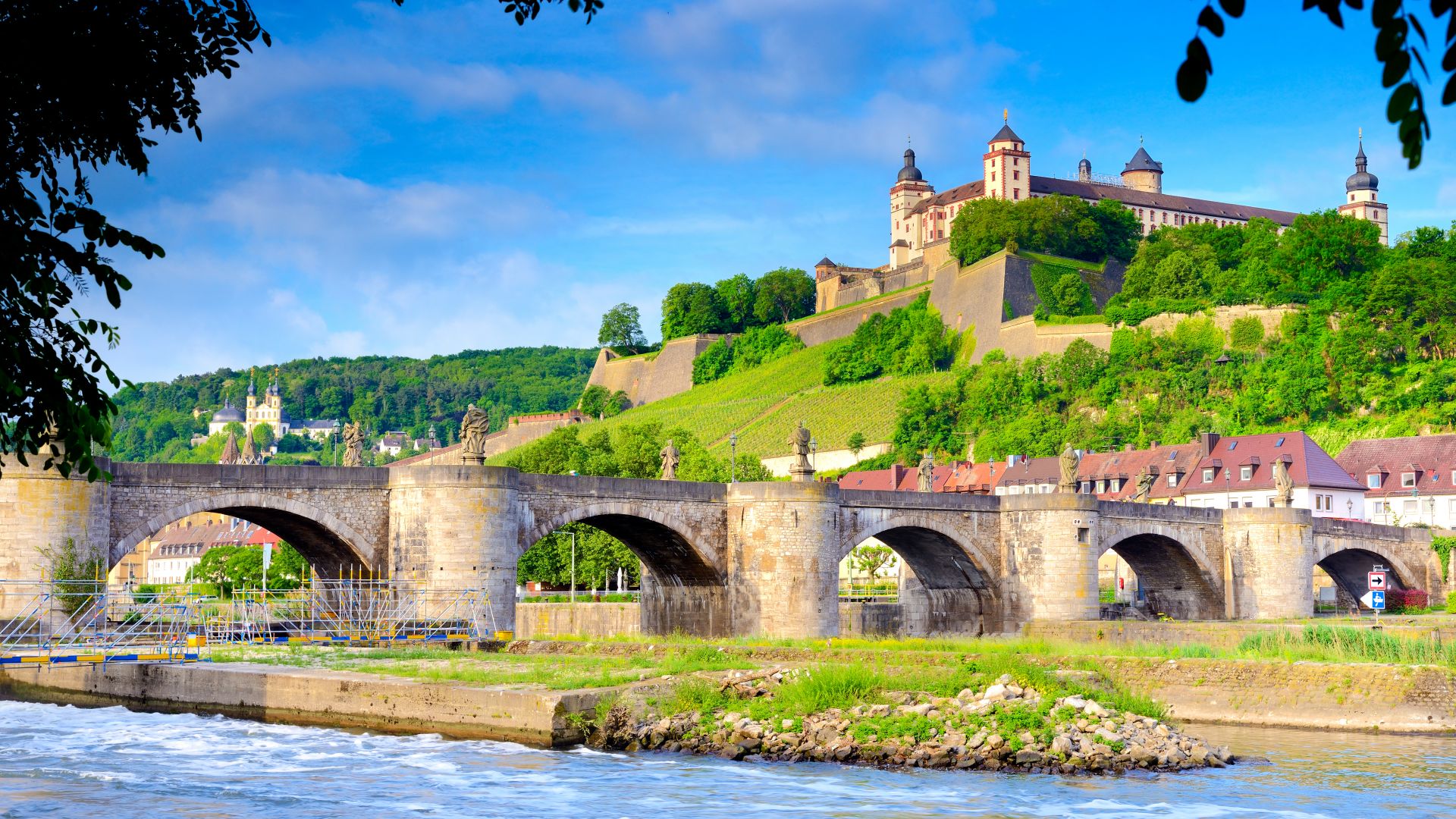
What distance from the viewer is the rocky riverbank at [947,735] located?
21.4m

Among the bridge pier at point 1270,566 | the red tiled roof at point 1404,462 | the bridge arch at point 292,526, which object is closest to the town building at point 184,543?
the red tiled roof at point 1404,462

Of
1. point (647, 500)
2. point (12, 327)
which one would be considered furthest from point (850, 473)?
point (12, 327)

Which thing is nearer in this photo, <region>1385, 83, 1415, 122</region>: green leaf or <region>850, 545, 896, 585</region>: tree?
<region>1385, 83, 1415, 122</region>: green leaf

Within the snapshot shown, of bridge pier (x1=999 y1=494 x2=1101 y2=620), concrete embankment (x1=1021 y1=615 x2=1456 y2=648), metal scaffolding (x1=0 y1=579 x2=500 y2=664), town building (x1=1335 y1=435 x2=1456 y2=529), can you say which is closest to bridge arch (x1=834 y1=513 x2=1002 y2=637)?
bridge pier (x1=999 y1=494 x2=1101 y2=620)

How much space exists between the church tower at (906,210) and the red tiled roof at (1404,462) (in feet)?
240

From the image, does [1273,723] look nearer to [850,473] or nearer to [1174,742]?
[1174,742]

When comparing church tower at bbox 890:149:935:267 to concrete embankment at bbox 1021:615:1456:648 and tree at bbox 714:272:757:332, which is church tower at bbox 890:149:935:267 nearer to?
tree at bbox 714:272:757:332

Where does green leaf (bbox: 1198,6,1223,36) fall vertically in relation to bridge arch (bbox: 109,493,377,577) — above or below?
above

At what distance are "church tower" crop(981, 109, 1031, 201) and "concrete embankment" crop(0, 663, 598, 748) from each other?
118 metres

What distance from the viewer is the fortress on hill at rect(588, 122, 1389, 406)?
114m

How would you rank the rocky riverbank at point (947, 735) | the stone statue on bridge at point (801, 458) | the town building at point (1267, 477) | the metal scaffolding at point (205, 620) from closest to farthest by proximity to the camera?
the rocky riverbank at point (947, 735) < the metal scaffolding at point (205, 620) < the stone statue on bridge at point (801, 458) < the town building at point (1267, 477)

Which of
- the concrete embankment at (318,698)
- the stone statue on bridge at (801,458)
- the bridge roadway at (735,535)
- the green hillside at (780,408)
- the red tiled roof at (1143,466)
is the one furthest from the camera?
the green hillside at (780,408)

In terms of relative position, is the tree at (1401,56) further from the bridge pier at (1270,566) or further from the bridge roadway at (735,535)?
the bridge pier at (1270,566)

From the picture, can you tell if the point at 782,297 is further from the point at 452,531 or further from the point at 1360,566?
the point at 452,531
